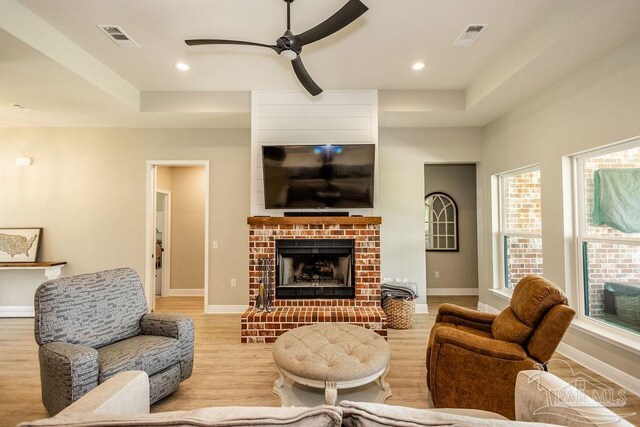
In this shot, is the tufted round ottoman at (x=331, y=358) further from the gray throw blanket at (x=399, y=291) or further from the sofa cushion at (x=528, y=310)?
the gray throw blanket at (x=399, y=291)

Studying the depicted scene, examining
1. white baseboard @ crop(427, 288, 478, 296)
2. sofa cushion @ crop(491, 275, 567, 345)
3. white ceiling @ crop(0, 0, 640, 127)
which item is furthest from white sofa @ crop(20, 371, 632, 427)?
white baseboard @ crop(427, 288, 478, 296)

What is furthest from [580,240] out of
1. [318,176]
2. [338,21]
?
[338,21]

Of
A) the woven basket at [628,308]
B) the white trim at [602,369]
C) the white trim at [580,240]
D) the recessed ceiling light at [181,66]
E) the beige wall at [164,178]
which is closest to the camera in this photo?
the white trim at [602,369]

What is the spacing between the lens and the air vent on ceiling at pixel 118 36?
2772 millimetres

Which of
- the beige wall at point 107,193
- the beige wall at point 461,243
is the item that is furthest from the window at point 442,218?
the beige wall at point 107,193

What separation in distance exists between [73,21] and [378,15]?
2616mm

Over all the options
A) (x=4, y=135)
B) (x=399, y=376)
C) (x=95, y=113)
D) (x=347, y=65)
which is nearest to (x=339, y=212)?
(x=347, y=65)

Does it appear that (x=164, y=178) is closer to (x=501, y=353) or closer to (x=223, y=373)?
(x=223, y=373)

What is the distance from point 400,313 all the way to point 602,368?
1.88 metres

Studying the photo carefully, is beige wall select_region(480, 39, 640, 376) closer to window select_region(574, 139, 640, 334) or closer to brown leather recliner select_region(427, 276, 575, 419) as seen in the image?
window select_region(574, 139, 640, 334)

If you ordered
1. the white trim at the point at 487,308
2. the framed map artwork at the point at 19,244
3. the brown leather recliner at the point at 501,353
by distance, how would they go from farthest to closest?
1. the framed map artwork at the point at 19,244
2. the white trim at the point at 487,308
3. the brown leather recliner at the point at 501,353

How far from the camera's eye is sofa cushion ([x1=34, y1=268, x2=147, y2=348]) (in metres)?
2.12

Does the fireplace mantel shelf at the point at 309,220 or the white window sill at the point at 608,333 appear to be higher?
the fireplace mantel shelf at the point at 309,220

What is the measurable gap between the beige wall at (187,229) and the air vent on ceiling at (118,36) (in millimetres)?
2976
